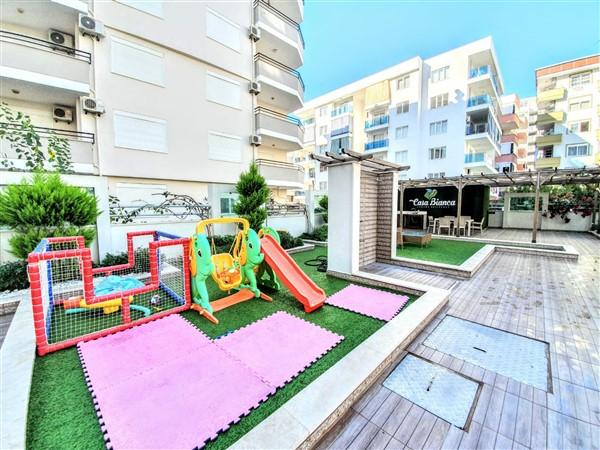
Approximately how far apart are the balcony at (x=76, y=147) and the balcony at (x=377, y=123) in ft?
70.0

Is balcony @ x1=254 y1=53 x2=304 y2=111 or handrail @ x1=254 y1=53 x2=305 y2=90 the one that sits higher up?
handrail @ x1=254 y1=53 x2=305 y2=90

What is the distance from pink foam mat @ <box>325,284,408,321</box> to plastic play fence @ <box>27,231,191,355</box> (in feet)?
8.48

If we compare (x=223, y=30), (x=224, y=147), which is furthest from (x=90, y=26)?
(x=224, y=147)

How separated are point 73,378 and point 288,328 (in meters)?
2.27

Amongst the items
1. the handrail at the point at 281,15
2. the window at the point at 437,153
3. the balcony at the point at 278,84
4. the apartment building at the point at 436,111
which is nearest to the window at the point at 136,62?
the balcony at the point at 278,84

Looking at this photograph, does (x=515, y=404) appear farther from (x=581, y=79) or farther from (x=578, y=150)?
(x=581, y=79)

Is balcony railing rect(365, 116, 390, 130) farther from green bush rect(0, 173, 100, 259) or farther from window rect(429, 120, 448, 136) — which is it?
green bush rect(0, 173, 100, 259)

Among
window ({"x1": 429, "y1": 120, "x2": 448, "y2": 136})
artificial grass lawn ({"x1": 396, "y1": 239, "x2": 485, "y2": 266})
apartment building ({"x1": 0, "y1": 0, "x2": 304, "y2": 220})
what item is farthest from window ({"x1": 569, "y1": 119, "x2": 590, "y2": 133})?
apartment building ({"x1": 0, "y1": 0, "x2": 304, "y2": 220})

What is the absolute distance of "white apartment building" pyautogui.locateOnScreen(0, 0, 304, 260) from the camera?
6.91 metres

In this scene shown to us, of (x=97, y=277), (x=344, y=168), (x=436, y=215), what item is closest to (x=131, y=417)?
(x=97, y=277)

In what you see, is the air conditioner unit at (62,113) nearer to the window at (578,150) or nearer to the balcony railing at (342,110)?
the balcony railing at (342,110)

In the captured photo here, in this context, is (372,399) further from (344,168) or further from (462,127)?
(462,127)

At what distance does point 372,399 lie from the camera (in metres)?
2.17

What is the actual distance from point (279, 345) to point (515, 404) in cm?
227
